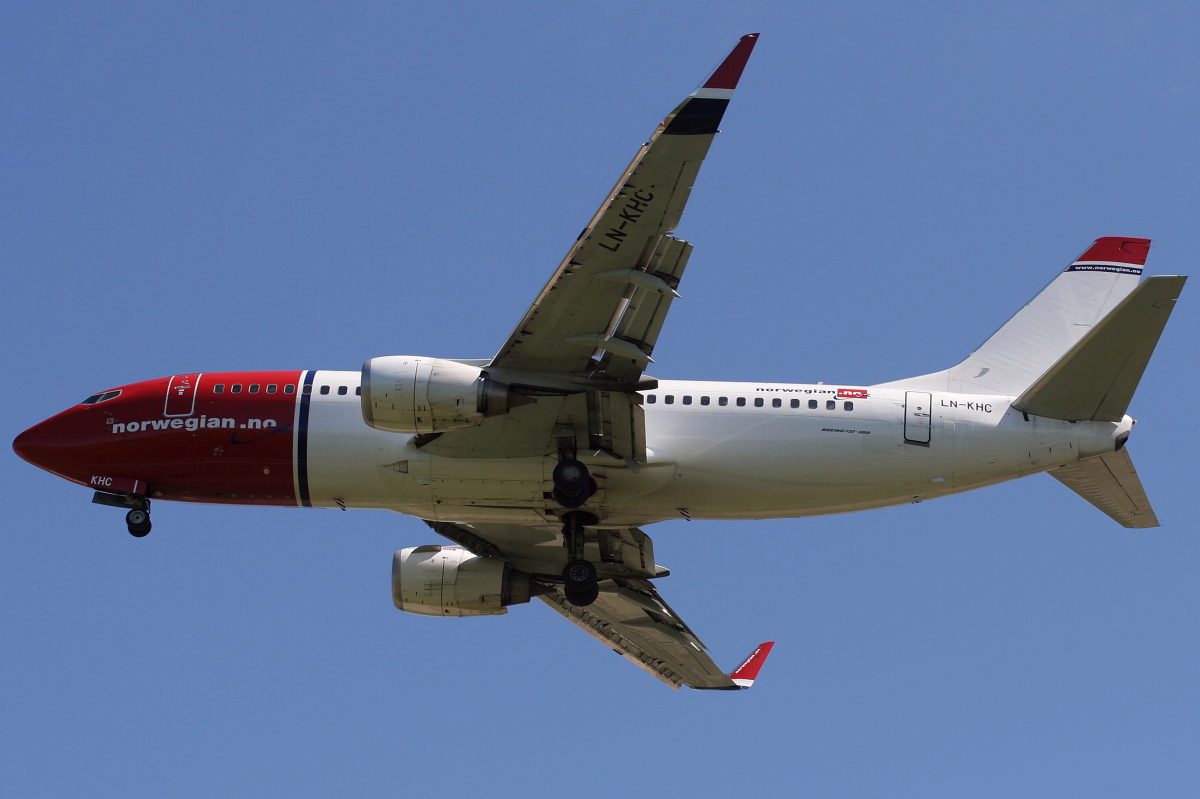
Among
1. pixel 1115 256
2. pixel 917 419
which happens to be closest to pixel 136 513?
pixel 917 419

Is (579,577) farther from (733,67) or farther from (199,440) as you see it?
(733,67)

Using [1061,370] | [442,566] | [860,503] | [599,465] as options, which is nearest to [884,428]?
[860,503]

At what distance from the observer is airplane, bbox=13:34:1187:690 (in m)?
27.4

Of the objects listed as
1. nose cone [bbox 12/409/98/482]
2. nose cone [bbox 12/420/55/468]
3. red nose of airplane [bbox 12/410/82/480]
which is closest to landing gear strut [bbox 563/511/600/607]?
nose cone [bbox 12/409/98/482]

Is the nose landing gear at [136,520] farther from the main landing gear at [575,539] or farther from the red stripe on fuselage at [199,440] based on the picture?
the main landing gear at [575,539]

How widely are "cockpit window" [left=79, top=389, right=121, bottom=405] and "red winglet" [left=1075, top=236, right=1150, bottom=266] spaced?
24.8m

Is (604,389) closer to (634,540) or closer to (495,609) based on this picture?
(634,540)

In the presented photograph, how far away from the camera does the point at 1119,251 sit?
34.8m

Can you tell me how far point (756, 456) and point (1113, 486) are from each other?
827 centimetres

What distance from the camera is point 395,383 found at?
27.7 metres

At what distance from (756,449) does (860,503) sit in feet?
8.98

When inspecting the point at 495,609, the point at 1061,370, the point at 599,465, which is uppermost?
the point at 1061,370

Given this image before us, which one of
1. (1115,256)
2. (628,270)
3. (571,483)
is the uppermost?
(1115,256)

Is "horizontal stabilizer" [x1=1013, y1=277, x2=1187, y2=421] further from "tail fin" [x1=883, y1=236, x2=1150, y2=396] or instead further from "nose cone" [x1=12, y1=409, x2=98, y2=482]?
"nose cone" [x1=12, y1=409, x2=98, y2=482]
